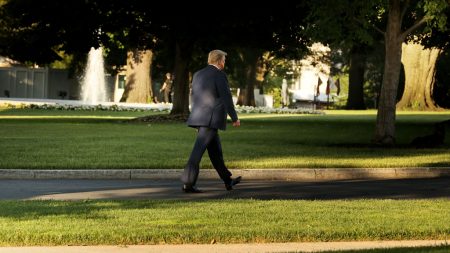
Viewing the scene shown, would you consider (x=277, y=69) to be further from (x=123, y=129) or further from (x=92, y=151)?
(x=92, y=151)

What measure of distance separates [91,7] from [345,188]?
24.3 meters

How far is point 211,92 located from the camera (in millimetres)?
14695

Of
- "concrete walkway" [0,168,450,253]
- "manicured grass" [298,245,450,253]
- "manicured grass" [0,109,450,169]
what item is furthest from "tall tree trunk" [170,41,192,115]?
"manicured grass" [298,245,450,253]

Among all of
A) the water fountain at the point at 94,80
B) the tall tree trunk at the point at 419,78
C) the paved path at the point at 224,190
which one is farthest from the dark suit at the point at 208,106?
the water fountain at the point at 94,80

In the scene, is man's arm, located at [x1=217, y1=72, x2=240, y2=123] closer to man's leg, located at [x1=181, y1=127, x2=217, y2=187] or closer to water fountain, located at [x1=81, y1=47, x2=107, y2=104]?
man's leg, located at [x1=181, y1=127, x2=217, y2=187]

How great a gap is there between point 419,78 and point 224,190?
166 feet

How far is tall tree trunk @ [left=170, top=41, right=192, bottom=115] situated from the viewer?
41.3 m

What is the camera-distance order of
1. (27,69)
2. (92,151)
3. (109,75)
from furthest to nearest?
(109,75), (27,69), (92,151)

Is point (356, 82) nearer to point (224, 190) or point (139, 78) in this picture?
point (139, 78)

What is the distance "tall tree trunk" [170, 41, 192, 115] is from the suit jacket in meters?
26.2

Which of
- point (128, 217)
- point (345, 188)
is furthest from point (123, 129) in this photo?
point (128, 217)

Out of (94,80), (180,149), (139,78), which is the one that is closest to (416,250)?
(180,149)

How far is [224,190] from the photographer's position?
15695 mm

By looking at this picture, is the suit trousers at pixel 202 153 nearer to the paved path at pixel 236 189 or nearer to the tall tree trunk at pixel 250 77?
the paved path at pixel 236 189
